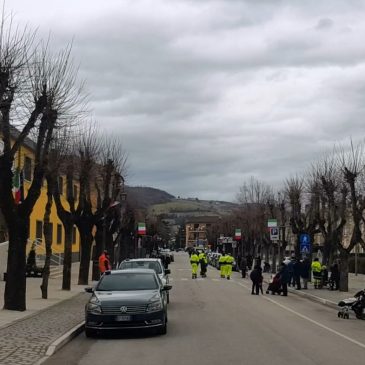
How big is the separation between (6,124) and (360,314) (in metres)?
11.5

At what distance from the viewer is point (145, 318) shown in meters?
13.4

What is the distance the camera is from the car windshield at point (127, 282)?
1477 centimetres

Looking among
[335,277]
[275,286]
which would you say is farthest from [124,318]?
[335,277]

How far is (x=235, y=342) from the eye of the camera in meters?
12.6

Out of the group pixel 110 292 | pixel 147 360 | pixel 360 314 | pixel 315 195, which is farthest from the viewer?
pixel 315 195

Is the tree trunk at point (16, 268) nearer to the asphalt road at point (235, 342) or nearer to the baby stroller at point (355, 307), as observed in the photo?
the asphalt road at point (235, 342)

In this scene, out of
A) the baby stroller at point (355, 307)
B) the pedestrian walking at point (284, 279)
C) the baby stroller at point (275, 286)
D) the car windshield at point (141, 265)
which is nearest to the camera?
the baby stroller at point (355, 307)

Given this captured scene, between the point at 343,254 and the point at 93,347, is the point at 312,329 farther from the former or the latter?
the point at 343,254

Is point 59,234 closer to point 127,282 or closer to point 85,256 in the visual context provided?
point 85,256

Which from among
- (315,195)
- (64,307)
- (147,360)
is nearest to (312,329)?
(147,360)

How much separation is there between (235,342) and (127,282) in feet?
11.5

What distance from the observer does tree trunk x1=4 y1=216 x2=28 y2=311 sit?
17.6 meters

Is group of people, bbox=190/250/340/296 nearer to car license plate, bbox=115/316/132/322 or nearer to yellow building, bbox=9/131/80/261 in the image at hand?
yellow building, bbox=9/131/80/261

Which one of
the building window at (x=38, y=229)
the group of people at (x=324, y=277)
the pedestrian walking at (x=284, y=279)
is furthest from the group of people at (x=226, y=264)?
the building window at (x=38, y=229)
